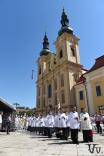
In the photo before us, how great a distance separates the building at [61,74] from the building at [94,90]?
3410 millimetres

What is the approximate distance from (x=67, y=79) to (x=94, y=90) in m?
8.63

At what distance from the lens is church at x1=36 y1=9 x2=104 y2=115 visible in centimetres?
3478

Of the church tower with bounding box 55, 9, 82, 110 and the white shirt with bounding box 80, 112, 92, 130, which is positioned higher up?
the church tower with bounding box 55, 9, 82, 110

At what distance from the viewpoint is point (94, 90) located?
114 ft

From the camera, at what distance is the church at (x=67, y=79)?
34.8 meters

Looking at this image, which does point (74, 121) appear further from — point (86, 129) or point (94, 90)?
point (94, 90)

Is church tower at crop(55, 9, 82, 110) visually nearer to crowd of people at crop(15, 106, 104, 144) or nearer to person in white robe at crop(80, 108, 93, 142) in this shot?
crowd of people at crop(15, 106, 104, 144)

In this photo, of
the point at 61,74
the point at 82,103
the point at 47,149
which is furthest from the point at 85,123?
the point at 61,74

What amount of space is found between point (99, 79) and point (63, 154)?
2804cm

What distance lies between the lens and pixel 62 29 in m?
48.2

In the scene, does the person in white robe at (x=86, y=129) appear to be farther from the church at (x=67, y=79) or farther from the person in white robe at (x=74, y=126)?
the church at (x=67, y=79)

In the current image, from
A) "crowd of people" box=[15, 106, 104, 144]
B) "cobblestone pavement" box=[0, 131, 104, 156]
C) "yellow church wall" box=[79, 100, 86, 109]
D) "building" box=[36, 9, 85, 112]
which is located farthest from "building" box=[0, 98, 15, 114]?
"building" box=[36, 9, 85, 112]

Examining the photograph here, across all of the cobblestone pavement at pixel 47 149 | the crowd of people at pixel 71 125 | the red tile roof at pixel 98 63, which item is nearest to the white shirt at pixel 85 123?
the crowd of people at pixel 71 125

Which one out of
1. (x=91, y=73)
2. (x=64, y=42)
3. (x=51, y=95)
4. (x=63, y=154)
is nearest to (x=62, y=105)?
(x=51, y=95)
